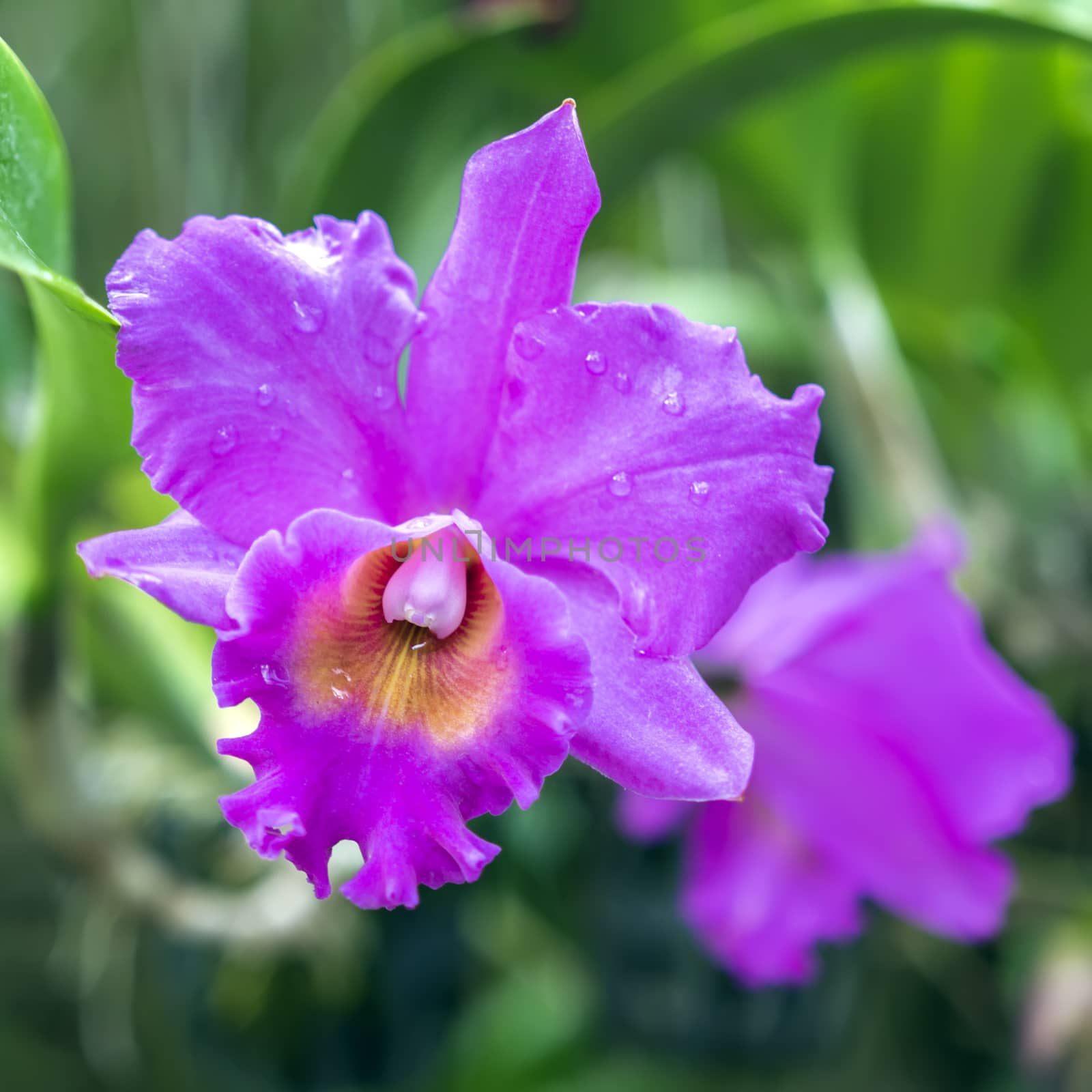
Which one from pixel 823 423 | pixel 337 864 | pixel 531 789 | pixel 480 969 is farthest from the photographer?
pixel 480 969

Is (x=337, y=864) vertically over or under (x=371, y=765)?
under

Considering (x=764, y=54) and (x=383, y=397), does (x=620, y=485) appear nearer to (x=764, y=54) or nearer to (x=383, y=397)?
(x=383, y=397)

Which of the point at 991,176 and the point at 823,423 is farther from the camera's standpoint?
the point at 823,423

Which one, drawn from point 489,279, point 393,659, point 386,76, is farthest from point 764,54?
point 393,659

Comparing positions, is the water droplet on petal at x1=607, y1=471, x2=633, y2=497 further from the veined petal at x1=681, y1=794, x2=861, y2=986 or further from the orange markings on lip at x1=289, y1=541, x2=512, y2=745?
the veined petal at x1=681, y1=794, x2=861, y2=986

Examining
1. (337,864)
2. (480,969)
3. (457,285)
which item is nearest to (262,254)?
(457,285)

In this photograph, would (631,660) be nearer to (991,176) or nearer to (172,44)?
(991,176)
